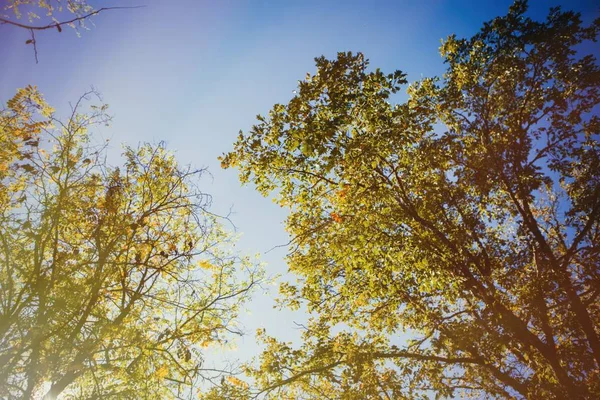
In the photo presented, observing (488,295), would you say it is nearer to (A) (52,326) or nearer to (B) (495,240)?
(B) (495,240)

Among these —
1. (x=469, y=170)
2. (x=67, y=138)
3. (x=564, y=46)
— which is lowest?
(x=67, y=138)

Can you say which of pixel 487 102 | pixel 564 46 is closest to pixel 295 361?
pixel 487 102

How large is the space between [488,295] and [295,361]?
5738 mm

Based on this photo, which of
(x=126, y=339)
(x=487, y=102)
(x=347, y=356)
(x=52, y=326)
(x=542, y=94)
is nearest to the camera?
(x=52, y=326)

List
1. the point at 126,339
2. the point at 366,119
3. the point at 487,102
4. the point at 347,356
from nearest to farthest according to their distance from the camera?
the point at 126,339, the point at 366,119, the point at 347,356, the point at 487,102

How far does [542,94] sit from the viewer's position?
29.9 feet

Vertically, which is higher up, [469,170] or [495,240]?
[469,170]

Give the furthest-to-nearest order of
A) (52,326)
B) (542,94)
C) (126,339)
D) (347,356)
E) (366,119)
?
1. (542,94)
2. (347,356)
3. (366,119)
4. (126,339)
5. (52,326)

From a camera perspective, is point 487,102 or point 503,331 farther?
point 487,102

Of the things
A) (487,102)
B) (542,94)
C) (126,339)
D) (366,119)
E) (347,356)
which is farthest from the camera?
(487,102)

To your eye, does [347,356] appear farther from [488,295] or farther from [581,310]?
[581,310]

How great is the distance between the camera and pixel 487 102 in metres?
10.0

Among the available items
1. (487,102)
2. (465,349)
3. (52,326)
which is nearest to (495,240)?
(465,349)

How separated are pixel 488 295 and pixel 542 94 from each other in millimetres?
6076
